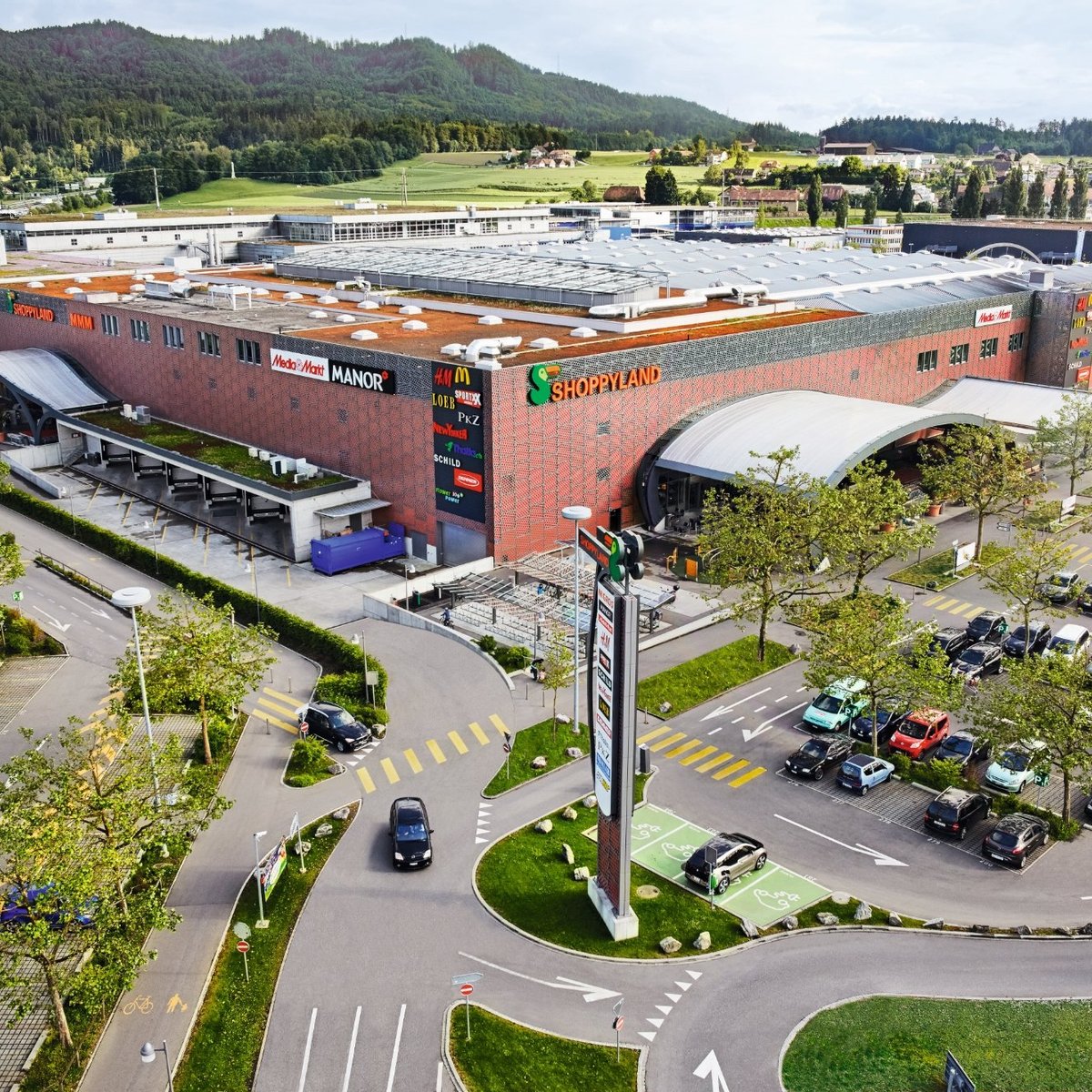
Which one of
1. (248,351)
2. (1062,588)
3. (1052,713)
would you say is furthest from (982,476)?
(248,351)

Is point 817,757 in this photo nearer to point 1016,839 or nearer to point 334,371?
point 1016,839

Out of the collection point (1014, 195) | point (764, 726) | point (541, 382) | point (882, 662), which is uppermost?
point (1014, 195)

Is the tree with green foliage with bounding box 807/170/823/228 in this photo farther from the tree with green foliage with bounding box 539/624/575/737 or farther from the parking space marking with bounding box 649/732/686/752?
the parking space marking with bounding box 649/732/686/752

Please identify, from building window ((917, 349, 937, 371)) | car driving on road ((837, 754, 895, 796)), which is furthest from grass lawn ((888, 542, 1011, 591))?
building window ((917, 349, 937, 371))

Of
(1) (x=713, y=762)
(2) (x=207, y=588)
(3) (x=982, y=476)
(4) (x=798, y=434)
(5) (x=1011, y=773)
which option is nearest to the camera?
(5) (x=1011, y=773)

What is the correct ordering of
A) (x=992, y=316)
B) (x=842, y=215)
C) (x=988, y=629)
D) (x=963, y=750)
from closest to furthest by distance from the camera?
(x=963, y=750) < (x=988, y=629) < (x=992, y=316) < (x=842, y=215)

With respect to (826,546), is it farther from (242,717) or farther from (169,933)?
(169,933)
